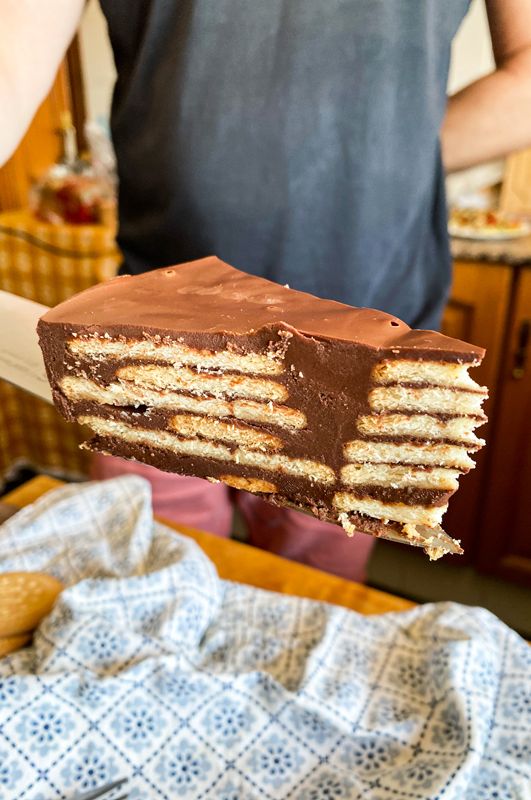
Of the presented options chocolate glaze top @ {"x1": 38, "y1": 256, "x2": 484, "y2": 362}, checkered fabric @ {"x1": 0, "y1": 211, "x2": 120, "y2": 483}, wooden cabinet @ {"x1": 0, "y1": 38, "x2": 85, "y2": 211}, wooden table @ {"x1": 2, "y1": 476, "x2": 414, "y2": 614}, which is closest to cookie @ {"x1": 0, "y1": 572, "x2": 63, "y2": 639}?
wooden table @ {"x1": 2, "y1": 476, "x2": 414, "y2": 614}

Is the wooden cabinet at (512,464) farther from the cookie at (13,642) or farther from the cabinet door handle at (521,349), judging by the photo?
the cookie at (13,642)

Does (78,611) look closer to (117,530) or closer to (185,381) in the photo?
(117,530)

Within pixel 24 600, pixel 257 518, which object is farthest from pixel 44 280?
pixel 24 600

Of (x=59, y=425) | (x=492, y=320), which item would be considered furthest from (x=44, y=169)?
(x=492, y=320)

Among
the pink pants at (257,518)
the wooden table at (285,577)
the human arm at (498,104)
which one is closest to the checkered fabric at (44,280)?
the pink pants at (257,518)

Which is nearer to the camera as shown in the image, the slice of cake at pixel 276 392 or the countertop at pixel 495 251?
the slice of cake at pixel 276 392
